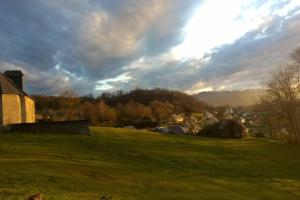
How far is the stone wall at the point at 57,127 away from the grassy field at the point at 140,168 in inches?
81.1

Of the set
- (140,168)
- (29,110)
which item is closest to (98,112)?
(29,110)

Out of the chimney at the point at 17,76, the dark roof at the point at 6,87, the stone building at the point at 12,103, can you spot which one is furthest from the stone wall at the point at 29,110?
the dark roof at the point at 6,87

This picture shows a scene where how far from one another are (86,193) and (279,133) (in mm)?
77267

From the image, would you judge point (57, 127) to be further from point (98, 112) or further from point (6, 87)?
point (98, 112)

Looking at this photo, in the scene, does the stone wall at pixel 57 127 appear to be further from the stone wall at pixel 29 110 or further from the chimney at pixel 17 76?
the chimney at pixel 17 76

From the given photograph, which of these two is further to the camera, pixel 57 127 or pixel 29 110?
pixel 29 110

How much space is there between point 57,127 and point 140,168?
21478mm

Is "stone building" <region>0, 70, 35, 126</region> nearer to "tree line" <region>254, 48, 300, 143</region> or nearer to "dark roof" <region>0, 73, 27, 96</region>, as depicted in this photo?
"dark roof" <region>0, 73, 27, 96</region>

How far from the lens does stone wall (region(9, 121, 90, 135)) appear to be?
2062 inches

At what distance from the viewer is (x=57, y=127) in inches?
2077

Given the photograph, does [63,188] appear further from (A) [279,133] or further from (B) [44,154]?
(A) [279,133]

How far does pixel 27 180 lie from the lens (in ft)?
75.9

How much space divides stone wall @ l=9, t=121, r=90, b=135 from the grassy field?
2.06 m

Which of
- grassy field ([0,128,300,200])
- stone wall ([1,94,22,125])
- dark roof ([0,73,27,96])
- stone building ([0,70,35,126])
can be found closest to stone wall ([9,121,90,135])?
stone wall ([1,94,22,125])
